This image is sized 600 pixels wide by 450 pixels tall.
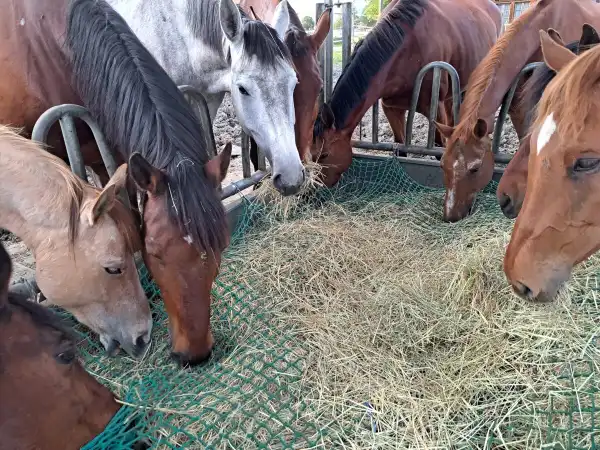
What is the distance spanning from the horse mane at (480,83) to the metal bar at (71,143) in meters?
2.46

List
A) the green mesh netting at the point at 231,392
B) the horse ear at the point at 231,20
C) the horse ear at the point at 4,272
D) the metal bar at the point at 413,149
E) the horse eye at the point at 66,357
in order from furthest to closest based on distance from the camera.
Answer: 1. the metal bar at the point at 413,149
2. the horse ear at the point at 231,20
3. the green mesh netting at the point at 231,392
4. the horse eye at the point at 66,357
5. the horse ear at the point at 4,272

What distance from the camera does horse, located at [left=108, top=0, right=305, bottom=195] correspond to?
239 centimetres

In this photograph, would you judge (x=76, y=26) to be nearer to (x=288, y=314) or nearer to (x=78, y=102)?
(x=78, y=102)

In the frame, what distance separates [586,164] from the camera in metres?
1.39

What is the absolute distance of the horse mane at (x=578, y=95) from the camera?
131cm

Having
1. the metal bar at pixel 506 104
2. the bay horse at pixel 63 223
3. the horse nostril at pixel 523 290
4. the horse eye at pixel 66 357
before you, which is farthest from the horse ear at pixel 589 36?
the horse eye at pixel 66 357

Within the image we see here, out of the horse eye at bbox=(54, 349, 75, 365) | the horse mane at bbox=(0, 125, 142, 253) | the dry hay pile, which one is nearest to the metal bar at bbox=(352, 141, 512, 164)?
the dry hay pile

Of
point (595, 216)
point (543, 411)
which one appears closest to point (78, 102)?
point (595, 216)

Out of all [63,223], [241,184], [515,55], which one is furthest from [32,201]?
[515,55]

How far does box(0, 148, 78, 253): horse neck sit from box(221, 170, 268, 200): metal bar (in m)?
1.28

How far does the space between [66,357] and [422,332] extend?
158 cm

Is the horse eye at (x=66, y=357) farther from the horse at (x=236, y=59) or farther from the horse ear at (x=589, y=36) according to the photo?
the horse ear at (x=589, y=36)

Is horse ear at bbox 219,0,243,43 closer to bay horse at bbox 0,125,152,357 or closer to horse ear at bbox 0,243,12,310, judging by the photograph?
bay horse at bbox 0,125,152,357

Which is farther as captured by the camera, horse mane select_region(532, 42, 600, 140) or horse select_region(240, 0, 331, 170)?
horse select_region(240, 0, 331, 170)
